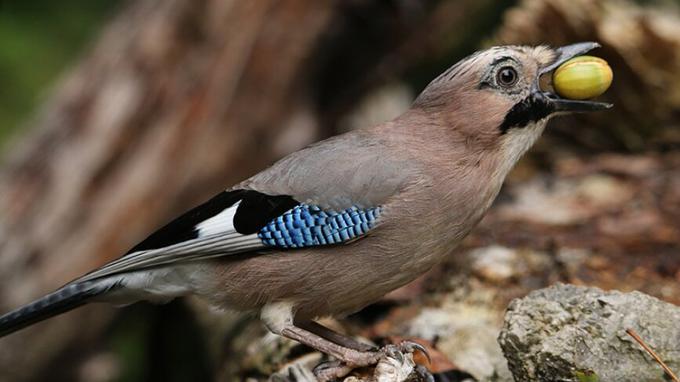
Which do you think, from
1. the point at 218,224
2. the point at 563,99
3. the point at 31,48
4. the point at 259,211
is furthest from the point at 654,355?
the point at 31,48

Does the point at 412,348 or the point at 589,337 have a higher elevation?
the point at 412,348

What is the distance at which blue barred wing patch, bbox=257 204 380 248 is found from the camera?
3.31m

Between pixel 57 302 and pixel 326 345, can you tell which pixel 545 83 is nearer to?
pixel 326 345

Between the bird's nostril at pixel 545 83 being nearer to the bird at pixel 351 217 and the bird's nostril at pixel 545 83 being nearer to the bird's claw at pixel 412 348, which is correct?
the bird at pixel 351 217

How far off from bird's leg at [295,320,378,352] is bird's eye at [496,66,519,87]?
1.09 m

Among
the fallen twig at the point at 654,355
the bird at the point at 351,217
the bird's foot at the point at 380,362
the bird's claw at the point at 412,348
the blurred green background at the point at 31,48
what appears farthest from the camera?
the blurred green background at the point at 31,48

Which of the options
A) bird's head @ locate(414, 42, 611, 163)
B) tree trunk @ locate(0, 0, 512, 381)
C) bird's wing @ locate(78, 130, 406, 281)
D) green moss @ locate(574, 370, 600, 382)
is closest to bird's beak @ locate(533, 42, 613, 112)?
bird's head @ locate(414, 42, 611, 163)

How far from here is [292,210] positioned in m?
3.40

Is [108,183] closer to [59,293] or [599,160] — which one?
[59,293]

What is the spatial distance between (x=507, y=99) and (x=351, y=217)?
0.73 meters

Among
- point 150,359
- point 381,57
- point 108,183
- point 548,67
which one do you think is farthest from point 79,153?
point 548,67

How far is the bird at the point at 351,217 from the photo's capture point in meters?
3.30

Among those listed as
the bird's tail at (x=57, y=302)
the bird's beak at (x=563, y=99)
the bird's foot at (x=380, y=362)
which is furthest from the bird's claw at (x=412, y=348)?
the bird's tail at (x=57, y=302)

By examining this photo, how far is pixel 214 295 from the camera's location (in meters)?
3.50
